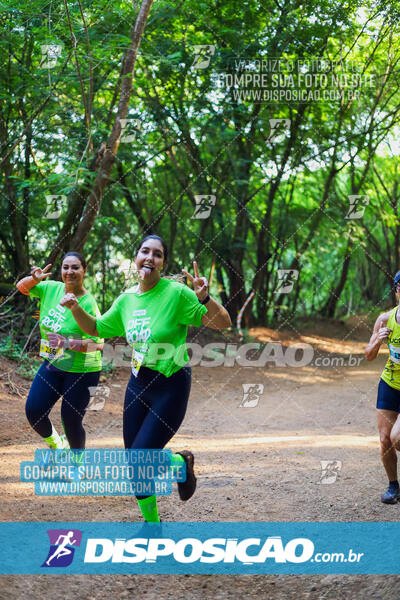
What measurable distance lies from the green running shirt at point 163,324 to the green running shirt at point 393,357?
159cm

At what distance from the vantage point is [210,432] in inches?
295

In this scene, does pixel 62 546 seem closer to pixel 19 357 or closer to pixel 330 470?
pixel 330 470

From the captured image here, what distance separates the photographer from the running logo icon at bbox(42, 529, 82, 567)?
136 inches

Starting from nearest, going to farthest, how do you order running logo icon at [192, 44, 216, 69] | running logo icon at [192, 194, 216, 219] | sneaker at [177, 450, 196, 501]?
sneaker at [177, 450, 196, 501]
running logo icon at [192, 44, 216, 69]
running logo icon at [192, 194, 216, 219]

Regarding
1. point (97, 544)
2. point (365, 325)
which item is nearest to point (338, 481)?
point (97, 544)

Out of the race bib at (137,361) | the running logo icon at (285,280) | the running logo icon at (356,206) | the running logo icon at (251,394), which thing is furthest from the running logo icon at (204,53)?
the race bib at (137,361)

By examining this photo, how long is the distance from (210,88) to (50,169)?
3915mm

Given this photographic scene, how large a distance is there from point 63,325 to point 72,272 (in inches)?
16.7

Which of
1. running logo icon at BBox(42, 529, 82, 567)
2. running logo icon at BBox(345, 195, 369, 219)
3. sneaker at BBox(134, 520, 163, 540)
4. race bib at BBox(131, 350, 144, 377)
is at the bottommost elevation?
running logo icon at BBox(42, 529, 82, 567)

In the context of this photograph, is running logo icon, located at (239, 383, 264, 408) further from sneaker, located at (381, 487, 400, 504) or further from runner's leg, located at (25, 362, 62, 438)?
runner's leg, located at (25, 362, 62, 438)

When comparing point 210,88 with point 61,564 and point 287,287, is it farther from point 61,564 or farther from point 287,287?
point 61,564

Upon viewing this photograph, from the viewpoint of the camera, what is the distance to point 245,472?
5.35 metres

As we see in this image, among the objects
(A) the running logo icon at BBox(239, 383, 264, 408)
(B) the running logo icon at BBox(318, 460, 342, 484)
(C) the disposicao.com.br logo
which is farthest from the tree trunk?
(C) the disposicao.com.br logo

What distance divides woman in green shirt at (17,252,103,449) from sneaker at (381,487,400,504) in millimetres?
2343
